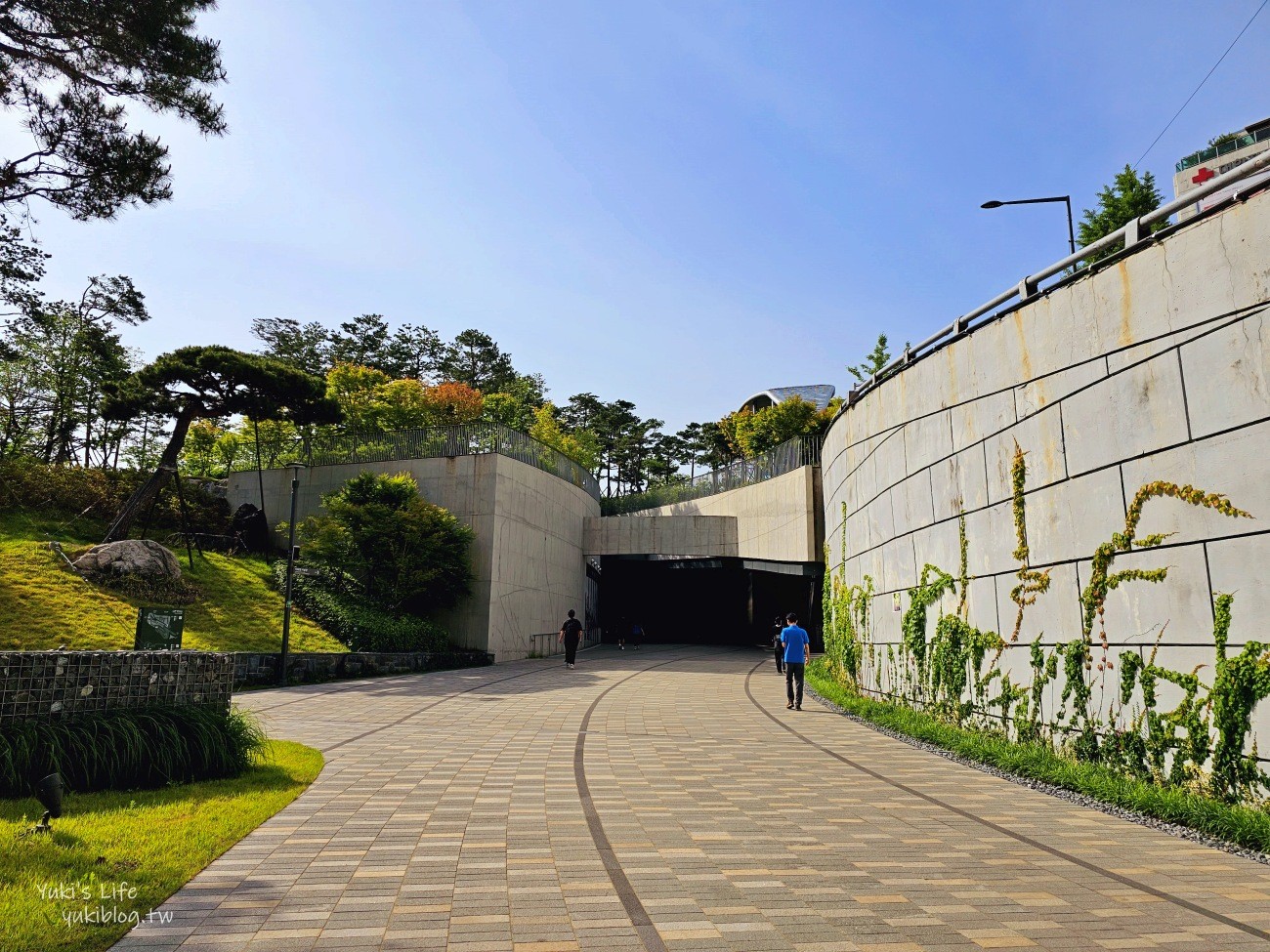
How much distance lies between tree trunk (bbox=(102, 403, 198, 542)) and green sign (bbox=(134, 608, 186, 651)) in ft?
34.9

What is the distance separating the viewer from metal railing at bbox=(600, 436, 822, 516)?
94.3ft

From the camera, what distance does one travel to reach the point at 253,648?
18.1 m

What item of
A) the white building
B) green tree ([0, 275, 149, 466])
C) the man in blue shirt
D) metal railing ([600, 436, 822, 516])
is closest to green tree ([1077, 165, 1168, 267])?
the white building

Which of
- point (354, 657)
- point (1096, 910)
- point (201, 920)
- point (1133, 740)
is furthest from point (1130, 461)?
point (354, 657)

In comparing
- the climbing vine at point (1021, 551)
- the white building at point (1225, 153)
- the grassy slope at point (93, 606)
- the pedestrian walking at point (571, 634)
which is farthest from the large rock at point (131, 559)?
the white building at point (1225, 153)

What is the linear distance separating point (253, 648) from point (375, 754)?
1095 cm

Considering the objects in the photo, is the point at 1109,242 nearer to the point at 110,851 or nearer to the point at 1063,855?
the point at 1063,855

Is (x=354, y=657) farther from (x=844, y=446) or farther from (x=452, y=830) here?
(x=452, y=830)

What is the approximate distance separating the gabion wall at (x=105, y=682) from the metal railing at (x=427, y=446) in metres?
17.4

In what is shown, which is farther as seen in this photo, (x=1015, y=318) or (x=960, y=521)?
(x=960, y=521)

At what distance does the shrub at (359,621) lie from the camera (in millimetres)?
20328

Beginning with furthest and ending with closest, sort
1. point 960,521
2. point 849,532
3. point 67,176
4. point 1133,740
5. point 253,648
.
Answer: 1. point 253,648
2. point 849,532
3. point 67,176
4. point 960,521
5. point 1133,740

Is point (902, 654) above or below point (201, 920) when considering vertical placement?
above

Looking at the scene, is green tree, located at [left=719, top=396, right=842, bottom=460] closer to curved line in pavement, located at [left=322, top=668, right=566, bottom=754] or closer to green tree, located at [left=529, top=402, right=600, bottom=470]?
green tree, located at [left=529, top=402, right=600, bottom=470]
